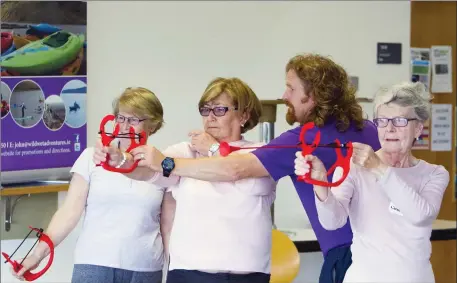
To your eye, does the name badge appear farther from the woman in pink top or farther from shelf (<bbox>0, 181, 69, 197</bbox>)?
shelf (<bbox>0, 181, 69, 197</bbox>)

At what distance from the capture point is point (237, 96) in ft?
8.44

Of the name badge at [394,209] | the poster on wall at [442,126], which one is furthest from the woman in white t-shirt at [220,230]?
the poster on wall at [442,126]

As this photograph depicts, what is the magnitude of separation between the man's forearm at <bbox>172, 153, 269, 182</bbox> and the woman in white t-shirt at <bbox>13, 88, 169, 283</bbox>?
0.43m

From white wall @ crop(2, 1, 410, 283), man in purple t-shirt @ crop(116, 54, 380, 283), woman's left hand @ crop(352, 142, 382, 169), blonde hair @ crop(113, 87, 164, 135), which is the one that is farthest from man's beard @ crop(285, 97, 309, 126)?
white wall @ crop(2, 1, 410, 283)

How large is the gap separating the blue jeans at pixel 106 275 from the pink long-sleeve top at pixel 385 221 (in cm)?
85

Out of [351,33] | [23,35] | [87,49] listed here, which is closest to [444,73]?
[351,33]

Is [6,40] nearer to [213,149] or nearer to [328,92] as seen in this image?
[213,149]

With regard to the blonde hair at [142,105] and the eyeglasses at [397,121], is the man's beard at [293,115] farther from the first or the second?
the blonde hair at [142,105]

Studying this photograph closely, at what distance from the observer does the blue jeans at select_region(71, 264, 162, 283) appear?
2.79m

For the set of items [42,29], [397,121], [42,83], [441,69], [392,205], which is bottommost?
[392,205]

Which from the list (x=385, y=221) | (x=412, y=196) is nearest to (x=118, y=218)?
(x=385, y=221)

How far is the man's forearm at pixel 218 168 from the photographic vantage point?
2.39m

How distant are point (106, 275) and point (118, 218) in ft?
0.65

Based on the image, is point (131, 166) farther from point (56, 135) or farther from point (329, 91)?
point (56, 135)
